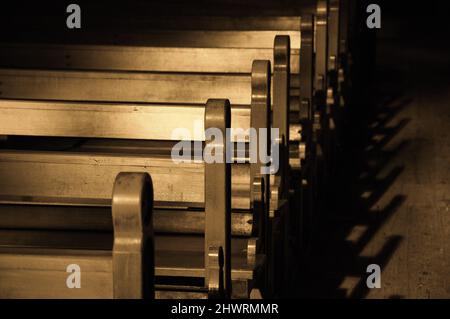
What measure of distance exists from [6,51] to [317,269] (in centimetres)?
189

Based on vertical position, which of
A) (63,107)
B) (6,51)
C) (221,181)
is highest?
(6,51)

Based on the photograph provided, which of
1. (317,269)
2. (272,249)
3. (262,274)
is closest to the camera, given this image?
(262,274)

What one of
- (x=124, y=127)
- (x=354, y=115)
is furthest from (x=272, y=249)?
(x=354, y=115)

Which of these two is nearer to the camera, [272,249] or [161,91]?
[272,249]

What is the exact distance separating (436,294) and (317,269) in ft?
1.96

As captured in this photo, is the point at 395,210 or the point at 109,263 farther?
the point at 395,210

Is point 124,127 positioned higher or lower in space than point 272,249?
higher

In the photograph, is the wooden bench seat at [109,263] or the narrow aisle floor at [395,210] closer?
the wooden bench seat at [109,263]

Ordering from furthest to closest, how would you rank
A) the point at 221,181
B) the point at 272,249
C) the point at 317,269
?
1. the point at 317,269
2. the point at 272,249
3. the point at 221,181

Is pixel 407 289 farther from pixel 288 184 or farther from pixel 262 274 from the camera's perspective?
pixel 262 274

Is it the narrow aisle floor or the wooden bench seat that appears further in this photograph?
the narrow aisle floor

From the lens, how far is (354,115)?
275 inches

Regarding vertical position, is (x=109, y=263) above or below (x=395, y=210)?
above

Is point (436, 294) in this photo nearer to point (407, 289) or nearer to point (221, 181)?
point (407, 289)
